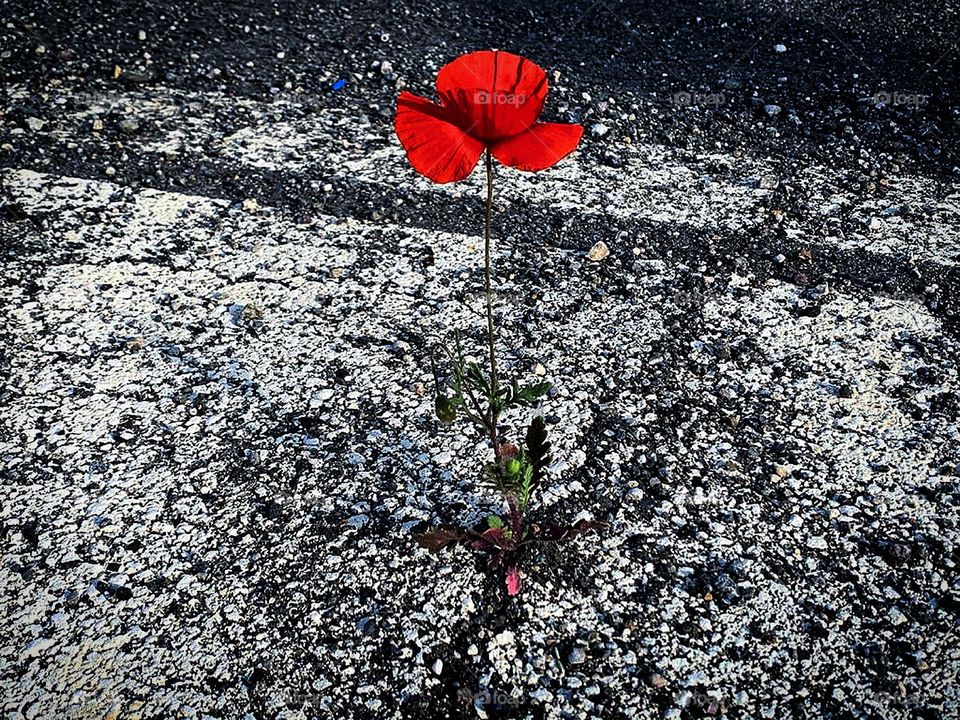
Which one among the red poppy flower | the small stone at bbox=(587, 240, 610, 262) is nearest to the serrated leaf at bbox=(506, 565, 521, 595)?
the red poppy flower

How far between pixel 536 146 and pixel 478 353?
0.85 metres

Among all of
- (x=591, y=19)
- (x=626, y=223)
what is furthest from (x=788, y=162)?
(x=591, y=19)

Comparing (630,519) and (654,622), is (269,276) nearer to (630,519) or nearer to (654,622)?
(630,519)

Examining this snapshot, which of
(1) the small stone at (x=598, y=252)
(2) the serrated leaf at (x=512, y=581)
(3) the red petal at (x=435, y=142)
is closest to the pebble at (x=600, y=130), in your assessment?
(1) the small stone at (x=598, y=252)

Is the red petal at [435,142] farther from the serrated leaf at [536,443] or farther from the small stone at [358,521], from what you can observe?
the small stone at [358,521]

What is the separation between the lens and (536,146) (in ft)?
4.92

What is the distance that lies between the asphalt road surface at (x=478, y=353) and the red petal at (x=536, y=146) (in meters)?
0.79

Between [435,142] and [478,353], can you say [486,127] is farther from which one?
[478,353]

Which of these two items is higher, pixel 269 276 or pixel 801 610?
pixel 269 276

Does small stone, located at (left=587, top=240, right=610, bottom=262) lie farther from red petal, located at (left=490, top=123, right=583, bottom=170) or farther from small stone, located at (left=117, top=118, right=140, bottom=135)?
small stone, located at (left=117, top=118, right=140, bottom=135)

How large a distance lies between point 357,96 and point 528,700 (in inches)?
91.2

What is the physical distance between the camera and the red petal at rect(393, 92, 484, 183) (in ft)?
4.90

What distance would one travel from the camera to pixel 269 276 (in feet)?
8.26

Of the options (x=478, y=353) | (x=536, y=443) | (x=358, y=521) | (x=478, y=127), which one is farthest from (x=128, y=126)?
(x=536, y=443)
